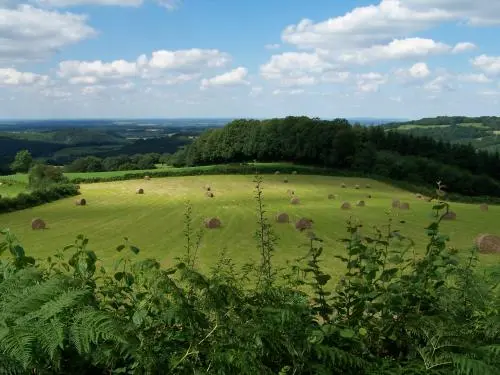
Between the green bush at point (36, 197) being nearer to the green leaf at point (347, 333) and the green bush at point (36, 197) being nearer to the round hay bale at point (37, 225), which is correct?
the round hay bale at point (37, 225)

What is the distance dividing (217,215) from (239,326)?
39.5 meters

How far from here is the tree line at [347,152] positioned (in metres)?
95.0

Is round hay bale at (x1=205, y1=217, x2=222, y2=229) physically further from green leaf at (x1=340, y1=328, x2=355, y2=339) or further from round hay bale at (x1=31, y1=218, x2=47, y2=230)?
green leaf at (x1=340, y1=328, x2=355, y2=339)

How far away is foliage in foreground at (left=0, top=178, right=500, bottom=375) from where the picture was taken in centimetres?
307

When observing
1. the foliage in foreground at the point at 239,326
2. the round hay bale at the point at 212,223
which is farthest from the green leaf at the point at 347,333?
the round hay bale at the point at 212,223

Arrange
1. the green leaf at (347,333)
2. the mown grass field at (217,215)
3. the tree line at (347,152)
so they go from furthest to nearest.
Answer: the tree line at (347,152) < the mown grass field at (217,215) < the green leaf at (347,333)

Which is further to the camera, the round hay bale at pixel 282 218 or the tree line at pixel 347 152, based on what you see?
the tree line at pixel 347 152

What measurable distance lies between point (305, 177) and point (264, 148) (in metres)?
25.6

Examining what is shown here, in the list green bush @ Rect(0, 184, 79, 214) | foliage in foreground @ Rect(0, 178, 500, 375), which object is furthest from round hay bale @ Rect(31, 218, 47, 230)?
foliage in foreground @ Rect(0, 178, 500, 375)

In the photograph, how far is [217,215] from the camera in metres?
42.8

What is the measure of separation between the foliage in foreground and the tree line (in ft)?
292

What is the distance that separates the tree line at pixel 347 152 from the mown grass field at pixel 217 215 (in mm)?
24941

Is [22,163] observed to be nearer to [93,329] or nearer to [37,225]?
[37,225]

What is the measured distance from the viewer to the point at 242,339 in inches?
134
